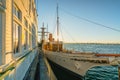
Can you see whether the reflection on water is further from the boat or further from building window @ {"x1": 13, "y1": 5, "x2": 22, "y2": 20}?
building window @ {"x1": 13, "y1": 5, "x2": 22, "y2": 20}

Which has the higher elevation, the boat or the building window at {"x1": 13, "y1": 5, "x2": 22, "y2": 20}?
the building window at {"x1": 13, "y1": 5, "x2": 22, "y2": 20}

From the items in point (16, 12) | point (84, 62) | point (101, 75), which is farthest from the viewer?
point (101, 75)

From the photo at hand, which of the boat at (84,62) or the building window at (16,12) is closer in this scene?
the building window at (16,12)

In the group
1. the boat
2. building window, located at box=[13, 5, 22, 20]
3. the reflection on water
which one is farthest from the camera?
the reflection on water

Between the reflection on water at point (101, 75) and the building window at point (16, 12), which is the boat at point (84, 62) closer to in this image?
the reflection on water at point (101, 75)

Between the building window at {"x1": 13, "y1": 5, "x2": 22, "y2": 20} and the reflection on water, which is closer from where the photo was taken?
the building window at {"x1": 13, "y1": 5, "x2": 22, "y2": 20}

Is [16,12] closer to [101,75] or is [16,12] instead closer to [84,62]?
[84,62]

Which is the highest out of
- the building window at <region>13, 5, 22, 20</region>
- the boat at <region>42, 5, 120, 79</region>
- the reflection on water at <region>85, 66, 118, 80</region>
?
the building window at <region>13, 5, 22, 20</region>

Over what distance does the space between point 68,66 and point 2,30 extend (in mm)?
11006

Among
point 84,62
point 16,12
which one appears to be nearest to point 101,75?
point 84,62

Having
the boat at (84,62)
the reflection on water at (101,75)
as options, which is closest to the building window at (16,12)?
the boat at (84,62)

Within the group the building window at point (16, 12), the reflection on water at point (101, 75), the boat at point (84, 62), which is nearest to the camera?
the building window at point (16, 12)

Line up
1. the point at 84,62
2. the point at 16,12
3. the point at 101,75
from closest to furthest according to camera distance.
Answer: the point at 16,12
the point at 84,62
the point at 101,75

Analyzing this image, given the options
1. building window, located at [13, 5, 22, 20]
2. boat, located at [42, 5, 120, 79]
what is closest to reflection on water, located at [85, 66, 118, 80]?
boat, located at [42, 5, 120, 79]
